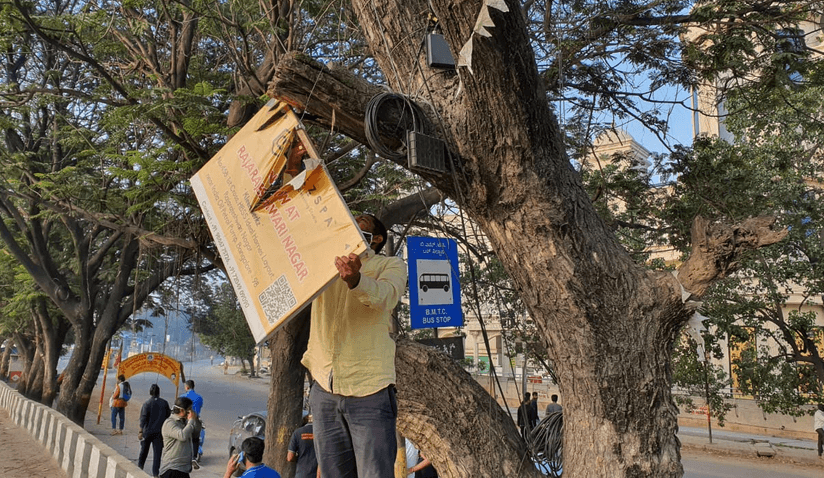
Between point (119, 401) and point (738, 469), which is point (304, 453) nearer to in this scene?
point (738, 469)

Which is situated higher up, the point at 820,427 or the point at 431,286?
the point at 431,286

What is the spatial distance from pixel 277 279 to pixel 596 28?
5.45m

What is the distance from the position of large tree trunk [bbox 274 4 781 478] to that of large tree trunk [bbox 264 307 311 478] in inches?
216

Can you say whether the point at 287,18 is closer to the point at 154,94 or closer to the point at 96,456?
the point at 154,94

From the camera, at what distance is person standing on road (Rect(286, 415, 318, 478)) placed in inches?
274

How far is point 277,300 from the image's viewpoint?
2533 millimetres

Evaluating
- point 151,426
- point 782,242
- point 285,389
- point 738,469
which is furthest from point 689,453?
point 151,426

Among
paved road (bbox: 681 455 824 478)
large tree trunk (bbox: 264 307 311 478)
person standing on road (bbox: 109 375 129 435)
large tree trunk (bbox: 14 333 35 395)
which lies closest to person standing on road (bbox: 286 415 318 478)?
large tree trunk (bbox: 264 307 311 478)

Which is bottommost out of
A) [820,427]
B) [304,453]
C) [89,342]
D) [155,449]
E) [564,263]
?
[820,427]

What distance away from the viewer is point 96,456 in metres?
6.91

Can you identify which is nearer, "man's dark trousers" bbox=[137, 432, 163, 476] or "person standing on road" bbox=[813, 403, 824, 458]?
"man's dark trousers" bbox=[137, 432, 163, 476]

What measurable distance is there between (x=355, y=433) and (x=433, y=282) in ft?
12.9

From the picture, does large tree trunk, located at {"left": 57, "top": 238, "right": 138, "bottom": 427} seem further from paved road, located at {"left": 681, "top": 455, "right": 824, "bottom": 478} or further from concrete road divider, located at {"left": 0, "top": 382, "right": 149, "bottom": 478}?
paved road, located at {"left": 681, "top": 455, "right": 824, "bottom": 478}

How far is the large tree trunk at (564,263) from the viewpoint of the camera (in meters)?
2.81
